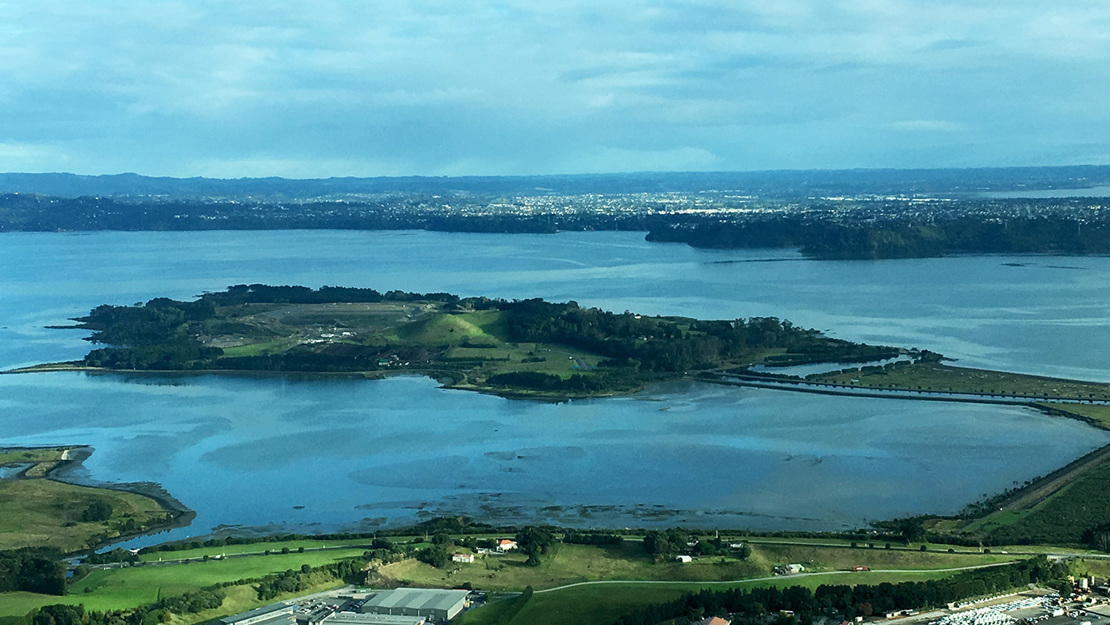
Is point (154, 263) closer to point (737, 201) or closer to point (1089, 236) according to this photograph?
point (1089, 236)

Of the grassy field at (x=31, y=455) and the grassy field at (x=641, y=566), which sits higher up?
the grassy field at (x=641, y=566)

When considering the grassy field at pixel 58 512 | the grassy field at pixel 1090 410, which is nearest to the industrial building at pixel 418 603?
the grassy field at pixel 58 512

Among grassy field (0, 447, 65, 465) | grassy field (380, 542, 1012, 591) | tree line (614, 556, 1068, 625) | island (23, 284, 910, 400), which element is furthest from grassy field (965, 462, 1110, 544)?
grassy field (0, 447, 65, 465)

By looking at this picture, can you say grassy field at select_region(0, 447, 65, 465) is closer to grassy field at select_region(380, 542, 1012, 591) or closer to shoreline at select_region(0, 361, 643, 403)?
shoreline at select_region(0, 361, 643, 403)

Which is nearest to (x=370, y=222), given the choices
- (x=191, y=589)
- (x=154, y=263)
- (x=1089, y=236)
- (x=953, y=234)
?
(x=154, y=263)

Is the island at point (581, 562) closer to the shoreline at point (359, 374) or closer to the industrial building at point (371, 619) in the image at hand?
the industrial building at point (371, 619)

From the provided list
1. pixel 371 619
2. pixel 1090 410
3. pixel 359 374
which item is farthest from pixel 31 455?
pixel 1090 410

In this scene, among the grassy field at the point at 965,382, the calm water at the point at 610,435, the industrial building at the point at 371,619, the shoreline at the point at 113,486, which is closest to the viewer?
the industrial building at the point at 371,619
